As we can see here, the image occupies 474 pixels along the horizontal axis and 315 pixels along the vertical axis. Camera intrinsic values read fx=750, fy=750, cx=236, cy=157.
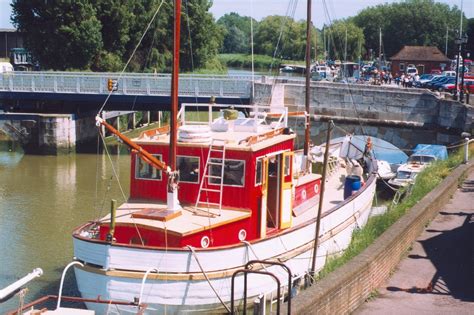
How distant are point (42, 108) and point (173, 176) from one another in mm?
31321

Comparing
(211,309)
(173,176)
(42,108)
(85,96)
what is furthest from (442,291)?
(42,108)

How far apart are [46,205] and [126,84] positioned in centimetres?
1347

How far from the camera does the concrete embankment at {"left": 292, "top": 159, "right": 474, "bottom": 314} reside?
10.5 m

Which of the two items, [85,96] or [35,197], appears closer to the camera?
[35,197]

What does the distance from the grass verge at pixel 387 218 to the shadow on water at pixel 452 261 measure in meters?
1.00

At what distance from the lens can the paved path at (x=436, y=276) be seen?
11672 mm

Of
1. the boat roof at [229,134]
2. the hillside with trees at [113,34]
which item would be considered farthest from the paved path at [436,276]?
the hillside with trees at [113,34]

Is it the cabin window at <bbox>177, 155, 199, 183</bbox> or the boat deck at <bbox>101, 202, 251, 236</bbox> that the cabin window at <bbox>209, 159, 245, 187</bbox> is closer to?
the cabin window at <bbox>177, 155, 199, 183</bbox>

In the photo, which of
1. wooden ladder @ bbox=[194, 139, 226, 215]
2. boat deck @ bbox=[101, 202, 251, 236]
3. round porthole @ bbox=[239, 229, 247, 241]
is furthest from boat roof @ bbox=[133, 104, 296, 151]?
round porthole @ bbox=[239, 229, 247, 241]

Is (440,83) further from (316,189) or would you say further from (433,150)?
(316,189)

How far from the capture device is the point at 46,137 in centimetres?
4122

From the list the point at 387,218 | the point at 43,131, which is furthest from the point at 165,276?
the point at 43,131

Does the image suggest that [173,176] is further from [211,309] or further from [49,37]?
[49,37]

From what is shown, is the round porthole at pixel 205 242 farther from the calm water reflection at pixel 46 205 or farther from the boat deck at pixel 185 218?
the calm water reflection at pixel 46 205
